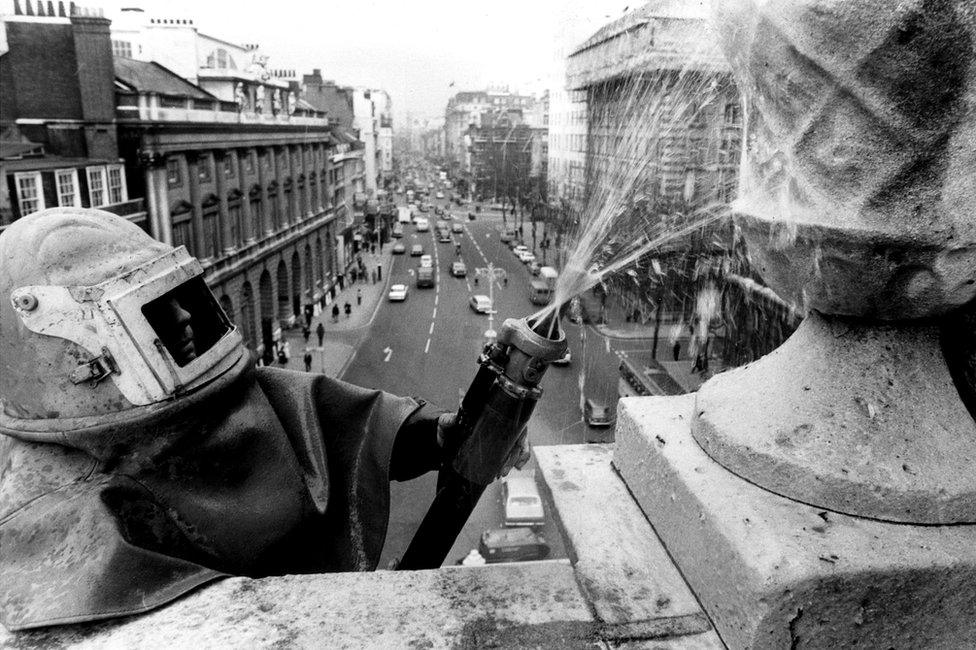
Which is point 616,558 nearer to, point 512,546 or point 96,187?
point 512,546

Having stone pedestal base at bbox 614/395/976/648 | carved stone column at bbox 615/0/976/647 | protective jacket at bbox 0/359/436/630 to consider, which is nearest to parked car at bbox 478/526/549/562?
protective jacket at bbox 0/359/436/630

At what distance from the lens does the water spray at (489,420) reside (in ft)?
8.41

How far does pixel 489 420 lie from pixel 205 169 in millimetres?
27719

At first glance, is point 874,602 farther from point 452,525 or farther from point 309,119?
point 309,119

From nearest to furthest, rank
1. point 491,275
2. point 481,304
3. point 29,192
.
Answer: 1. point 29,192
2. point 481,304
3. point 491,275

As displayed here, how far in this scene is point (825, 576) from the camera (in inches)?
64.6

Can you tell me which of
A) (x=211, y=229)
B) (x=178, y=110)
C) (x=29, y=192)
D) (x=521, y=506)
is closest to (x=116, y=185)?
(x=29, y=192)

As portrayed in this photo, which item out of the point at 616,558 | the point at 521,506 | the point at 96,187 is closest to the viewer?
the point at 616,558

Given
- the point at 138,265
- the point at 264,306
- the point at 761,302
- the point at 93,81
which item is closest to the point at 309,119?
the point at 264,306

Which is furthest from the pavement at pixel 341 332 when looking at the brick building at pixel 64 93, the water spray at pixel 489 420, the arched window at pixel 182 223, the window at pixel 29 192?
the water spray at pixel 489 420

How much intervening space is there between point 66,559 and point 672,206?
4472 millimetres

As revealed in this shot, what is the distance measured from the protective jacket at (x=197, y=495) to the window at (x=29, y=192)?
17078 millimetres

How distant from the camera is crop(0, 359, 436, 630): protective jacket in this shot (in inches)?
83.2

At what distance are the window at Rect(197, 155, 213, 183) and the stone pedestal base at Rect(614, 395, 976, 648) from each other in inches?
1100
